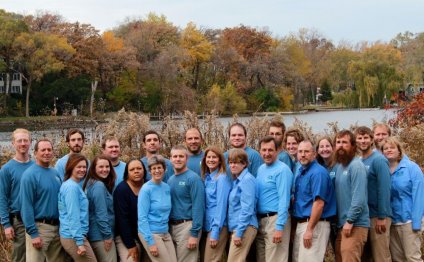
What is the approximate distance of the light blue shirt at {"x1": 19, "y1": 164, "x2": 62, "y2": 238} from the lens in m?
5.55

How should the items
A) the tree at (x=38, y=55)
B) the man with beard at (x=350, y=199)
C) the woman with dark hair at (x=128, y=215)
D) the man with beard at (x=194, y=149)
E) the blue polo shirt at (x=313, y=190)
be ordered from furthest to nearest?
the tree at (x=38, y=55) < the man with beard at (x=194, y=149) < the woman with dark hair at (x=128, y=215) < the blue polo shirt at (x=313, y=190) < the man with beard at (x=350, y=199)

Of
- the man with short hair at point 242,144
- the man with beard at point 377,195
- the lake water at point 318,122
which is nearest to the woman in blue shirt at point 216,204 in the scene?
the man with short hair at point 242,144

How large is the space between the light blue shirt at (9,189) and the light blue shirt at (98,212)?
0.81 meters

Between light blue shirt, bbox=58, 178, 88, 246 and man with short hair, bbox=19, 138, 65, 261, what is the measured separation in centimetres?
12

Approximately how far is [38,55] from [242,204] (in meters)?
40.3

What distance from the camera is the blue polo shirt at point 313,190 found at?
18.2 feet

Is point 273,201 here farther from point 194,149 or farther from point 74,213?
point 74,213

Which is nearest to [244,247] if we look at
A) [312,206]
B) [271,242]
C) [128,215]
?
[271,242]

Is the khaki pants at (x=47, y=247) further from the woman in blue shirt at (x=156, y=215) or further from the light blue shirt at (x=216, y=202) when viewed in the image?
the light blue shirt at (x=216, y=202)

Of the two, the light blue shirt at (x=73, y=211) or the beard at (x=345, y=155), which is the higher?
the beard at (x=345, y=155)

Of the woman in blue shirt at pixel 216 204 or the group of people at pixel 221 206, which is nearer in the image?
the group of people at pixel 221 206

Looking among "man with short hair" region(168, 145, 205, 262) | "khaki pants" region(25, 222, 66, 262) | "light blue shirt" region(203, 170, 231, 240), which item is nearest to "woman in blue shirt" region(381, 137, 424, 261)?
"light blue shirt" region(203, 170, 231, 240)

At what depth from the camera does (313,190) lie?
557cm

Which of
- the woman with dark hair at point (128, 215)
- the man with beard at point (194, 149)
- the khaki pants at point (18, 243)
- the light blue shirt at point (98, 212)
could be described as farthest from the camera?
the man with beard at point (194, 149)
